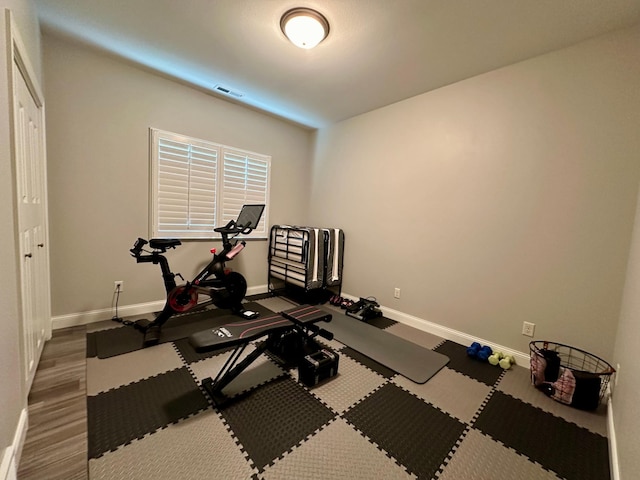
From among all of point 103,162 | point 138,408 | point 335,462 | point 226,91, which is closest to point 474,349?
point 335,462

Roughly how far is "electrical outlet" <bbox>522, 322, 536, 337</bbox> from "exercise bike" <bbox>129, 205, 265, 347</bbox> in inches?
105

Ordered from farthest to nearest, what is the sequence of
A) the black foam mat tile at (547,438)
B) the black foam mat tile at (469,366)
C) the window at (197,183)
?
the window at (197,183), the black foam mat tile at (469,366), the black foam mat tile at (547,438)

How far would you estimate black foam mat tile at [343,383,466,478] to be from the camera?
4.50 ft

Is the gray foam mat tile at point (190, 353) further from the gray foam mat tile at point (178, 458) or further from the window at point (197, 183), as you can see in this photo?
the window at point (197, 183)

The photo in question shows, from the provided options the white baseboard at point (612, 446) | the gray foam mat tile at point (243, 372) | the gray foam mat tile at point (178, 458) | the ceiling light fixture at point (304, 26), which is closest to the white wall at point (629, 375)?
the white baseboard at point (612, 446)

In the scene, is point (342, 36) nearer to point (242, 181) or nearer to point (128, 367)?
point (242, 181)

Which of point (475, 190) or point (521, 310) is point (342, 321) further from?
point (475, 190)

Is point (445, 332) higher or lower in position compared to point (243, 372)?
higher

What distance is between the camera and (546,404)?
6.01ft

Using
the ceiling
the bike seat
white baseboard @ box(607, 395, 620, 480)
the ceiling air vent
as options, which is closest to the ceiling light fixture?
the ceiling

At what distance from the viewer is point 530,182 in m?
2.28

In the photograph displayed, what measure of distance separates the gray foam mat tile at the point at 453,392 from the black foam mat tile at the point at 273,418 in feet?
2.35

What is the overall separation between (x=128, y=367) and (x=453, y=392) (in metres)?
2.48

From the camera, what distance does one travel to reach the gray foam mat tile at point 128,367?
182 centimetres
